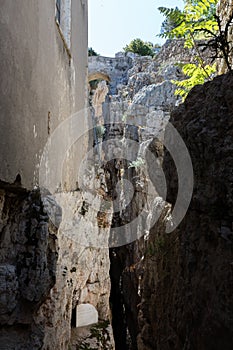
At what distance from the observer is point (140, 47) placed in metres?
30.0

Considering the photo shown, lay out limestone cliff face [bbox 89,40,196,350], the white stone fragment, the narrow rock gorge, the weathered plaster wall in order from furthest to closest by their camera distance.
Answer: limestone cliff face [bbox 89,40,196,350]
the white stone fragment
the weathered plaster wall
the narrow rock gorge

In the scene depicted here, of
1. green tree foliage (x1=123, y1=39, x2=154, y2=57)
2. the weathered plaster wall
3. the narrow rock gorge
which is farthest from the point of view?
green tree foliage (x1=123, y1=39, x2=154, y2=57)

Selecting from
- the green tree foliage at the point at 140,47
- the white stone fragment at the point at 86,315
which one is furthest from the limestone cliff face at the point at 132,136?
the green tree foliage at the point at 140,47

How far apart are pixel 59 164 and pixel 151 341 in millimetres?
3573

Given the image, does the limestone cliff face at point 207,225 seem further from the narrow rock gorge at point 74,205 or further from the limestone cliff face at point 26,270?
the limestone cliff face at point 26,270

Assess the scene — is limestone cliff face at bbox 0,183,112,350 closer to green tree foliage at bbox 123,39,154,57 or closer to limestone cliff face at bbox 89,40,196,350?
limestone cliff face at bbox 89,40,196,350

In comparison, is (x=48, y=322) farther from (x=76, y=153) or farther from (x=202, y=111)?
(x=76, y=153)

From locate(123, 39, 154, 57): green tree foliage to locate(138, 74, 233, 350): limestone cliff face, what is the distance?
27781 millimetres

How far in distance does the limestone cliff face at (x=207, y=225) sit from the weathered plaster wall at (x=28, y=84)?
175cm

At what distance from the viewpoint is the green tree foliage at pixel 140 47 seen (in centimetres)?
2983

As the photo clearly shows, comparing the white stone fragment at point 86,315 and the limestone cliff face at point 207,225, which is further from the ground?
the limestone cliff face at point 207,225

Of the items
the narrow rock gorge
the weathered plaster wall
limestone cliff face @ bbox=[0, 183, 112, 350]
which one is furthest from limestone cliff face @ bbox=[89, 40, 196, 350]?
limestone cliff face @ bbox=[0, 183, 112, 350]

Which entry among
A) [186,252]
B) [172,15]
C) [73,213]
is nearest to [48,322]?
[186,252]

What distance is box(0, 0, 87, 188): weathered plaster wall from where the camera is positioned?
3330 mm
